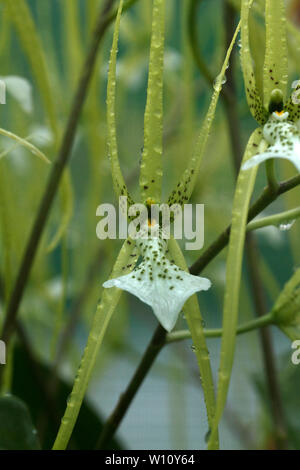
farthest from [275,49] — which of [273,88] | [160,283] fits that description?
Answer: [160,283]

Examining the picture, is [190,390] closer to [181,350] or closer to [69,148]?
[181,350]

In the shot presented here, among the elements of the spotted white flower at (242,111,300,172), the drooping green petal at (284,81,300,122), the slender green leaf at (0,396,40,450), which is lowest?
the slender green leaf at (0,396,40,450)

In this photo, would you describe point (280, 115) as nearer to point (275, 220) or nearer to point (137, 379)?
point (275, 220)

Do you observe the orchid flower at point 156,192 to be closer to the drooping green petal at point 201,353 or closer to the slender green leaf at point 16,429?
the drooping green petal at point 201,353

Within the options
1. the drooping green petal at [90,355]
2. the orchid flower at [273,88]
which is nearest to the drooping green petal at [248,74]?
the orchid flower at [273,88]

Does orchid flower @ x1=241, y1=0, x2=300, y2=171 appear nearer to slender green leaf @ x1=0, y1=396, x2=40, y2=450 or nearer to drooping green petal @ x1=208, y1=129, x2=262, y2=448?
drooping green petal @ x1=208, y1=129, x2=262, y2=448

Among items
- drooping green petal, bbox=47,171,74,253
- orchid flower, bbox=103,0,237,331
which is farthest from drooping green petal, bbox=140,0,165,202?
drooping green petal, bbox=47,171,74,253

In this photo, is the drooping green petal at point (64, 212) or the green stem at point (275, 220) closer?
the green stem at point (275, 220)
